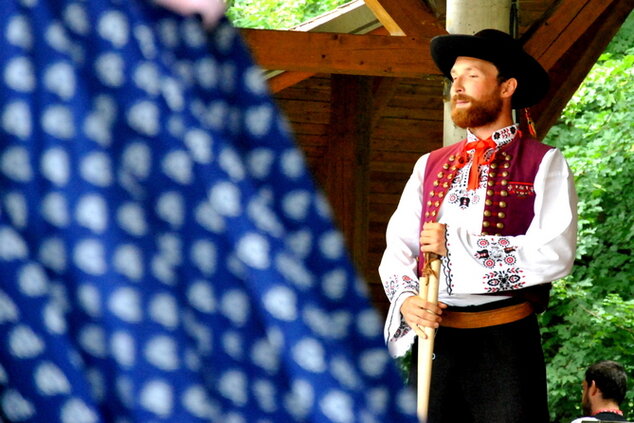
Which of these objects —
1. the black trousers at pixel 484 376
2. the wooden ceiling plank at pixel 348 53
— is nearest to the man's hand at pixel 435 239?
the black trousers at pixel 484 376

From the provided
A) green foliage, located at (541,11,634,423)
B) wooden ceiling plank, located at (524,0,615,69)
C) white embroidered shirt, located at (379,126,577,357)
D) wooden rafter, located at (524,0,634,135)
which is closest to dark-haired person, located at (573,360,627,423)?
wooden rafter, located at (524,0,634,135)

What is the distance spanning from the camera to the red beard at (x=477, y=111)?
3.17 m

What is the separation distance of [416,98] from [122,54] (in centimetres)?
804

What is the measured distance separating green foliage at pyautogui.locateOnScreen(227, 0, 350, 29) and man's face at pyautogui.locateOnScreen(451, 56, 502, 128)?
1201cm

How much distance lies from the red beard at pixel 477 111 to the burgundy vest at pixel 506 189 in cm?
9

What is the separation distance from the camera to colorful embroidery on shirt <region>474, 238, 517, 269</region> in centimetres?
293

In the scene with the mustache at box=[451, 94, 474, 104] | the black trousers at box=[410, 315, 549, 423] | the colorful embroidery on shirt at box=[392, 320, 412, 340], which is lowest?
the black trousers at box=[410, 315, 549, 423]

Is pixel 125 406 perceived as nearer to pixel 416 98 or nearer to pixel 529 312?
pixel 529 312

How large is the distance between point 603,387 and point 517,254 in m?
3.34

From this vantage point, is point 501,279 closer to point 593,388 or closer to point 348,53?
point 348,53

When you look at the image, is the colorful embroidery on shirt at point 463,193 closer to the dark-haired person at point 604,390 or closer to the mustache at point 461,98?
the mustache at point 461,98

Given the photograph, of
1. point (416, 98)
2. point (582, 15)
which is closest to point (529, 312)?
point (582, 15)

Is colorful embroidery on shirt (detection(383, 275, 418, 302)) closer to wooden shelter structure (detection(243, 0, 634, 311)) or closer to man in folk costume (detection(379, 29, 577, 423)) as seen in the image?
man in folk costume (detection(379, 29, 577, 423))

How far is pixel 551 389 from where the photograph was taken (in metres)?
11.7
